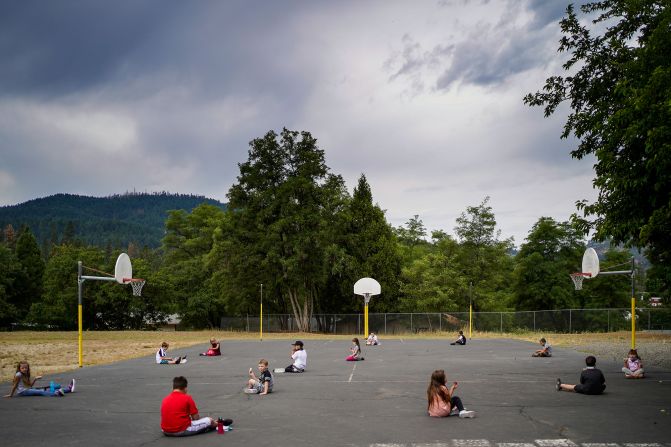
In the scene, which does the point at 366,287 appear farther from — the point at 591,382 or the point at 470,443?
the point at 470,443

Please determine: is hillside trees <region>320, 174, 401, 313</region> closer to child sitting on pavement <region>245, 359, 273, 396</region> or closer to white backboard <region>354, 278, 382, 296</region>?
white backboard <region>354, 278, 382, 296</region>

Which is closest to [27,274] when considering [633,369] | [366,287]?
[366,287]

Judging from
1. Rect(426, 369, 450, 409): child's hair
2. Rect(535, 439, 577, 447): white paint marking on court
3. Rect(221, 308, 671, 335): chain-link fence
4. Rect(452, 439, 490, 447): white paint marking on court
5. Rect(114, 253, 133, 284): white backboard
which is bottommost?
Rect(221, 308, 671, 335): chain-link fence

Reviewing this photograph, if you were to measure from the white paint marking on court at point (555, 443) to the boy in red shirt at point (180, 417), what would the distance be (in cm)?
529

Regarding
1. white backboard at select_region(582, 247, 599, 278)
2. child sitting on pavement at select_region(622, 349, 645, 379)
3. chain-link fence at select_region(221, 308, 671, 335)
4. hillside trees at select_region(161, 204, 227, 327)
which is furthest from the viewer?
hillside trees at select_region(161, 204, 227, 327)

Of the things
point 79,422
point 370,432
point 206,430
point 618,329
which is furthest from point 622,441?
point 618,329

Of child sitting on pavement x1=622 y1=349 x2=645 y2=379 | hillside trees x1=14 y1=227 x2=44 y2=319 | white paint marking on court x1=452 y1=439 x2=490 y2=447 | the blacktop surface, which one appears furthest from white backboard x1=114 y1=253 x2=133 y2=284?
hillside trees x1=14 y1=227 x2=44 y2=319

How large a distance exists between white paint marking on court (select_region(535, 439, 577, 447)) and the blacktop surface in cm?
2

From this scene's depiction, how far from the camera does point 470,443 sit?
346 inches

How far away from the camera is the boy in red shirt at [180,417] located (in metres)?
9.62

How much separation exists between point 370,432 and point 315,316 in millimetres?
49974

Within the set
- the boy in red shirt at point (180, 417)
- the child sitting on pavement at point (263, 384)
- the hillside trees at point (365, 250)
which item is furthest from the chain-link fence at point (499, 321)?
the boy in red shirt at point (180, 417)

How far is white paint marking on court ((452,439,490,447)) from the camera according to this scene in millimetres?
8664

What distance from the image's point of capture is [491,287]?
6969 cm
